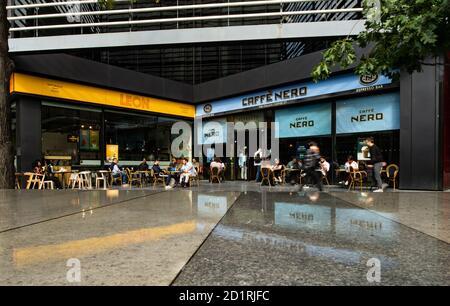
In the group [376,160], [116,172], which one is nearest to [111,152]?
[116,172]

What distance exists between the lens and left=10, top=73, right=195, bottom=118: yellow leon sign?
13.1m

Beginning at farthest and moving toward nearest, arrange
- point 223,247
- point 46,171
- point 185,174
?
point 185,174 < point 46,171 < point 223,247

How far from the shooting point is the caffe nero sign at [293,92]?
41.3 ft

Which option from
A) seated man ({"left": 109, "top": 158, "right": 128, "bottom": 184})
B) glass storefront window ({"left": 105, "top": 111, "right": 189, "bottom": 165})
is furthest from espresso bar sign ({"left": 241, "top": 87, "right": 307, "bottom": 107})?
seated man ({"left": 109, "top": 158, "right": 128, "bottom": 184})

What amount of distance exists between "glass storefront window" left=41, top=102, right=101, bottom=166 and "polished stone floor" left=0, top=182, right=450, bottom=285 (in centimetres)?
1027

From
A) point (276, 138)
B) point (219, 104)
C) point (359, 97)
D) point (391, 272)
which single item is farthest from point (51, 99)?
point (391, 272)

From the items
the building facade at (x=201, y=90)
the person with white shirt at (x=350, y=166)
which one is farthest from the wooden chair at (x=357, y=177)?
the building facade at (x=201, y=90)

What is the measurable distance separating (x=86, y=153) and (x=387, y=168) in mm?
13316

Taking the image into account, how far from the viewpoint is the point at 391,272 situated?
2336 mm

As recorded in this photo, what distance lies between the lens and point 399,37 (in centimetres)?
427

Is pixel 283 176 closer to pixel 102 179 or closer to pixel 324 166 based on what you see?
pixel 324 166

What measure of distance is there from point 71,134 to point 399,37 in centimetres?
1446

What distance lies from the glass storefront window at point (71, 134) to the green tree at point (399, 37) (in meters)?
13.0

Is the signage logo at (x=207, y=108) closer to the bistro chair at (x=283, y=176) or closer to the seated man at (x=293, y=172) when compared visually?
the seated man at (x=293, y=172)
